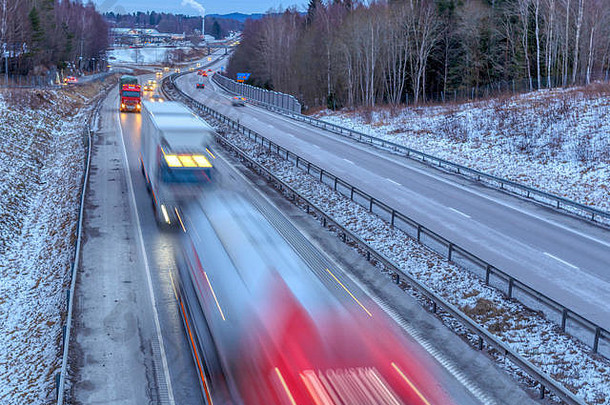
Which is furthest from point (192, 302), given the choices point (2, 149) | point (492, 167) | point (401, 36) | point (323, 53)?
point (323, 53)

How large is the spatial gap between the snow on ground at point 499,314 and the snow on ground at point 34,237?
1052 cm

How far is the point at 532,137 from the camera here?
115 feet

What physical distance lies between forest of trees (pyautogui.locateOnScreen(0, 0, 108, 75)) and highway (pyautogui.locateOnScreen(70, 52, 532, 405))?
57082 millimetres

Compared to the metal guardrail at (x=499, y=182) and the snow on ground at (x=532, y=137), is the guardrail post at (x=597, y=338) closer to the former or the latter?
the metal guardrail at (x=499, y=182)

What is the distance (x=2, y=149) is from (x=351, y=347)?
33453 millimetres

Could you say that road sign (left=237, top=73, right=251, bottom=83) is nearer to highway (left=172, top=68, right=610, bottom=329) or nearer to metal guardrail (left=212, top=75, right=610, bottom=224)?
metal guardrail (left=212, top=75, right=610, bottom=224)

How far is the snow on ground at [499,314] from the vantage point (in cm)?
1195

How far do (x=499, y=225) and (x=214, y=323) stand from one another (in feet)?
47.9

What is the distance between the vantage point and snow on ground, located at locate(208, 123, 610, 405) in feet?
39.2

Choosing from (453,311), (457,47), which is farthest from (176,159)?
(457,47)

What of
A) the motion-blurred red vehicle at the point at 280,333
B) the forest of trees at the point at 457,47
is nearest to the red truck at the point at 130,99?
the forest of trees at the point at 457,47

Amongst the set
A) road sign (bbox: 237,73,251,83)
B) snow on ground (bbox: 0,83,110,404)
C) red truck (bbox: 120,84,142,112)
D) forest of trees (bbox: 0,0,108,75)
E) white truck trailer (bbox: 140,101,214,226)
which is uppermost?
forest of trees (bbox: 0,0,108,75)

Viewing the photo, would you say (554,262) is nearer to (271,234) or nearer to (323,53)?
(271,234)

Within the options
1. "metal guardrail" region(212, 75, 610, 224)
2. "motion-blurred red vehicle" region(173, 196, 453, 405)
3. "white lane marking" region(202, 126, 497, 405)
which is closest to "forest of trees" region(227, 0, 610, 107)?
"metal guardrail" region(212, 75, 610, 224)
